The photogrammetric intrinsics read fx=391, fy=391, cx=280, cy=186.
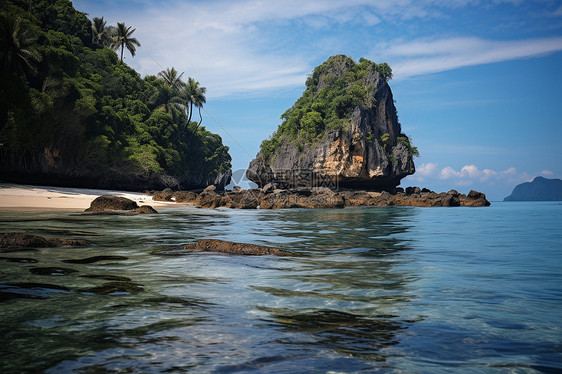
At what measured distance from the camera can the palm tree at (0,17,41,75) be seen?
23.5 m

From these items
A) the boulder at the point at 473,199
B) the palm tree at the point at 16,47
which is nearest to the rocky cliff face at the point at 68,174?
the palm tree at the point at 16,47

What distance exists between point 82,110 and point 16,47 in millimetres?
6127

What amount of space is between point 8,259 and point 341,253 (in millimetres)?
5802

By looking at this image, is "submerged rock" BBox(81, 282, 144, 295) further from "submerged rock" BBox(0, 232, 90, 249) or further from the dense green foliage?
the dense green foliage

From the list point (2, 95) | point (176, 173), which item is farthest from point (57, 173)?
point (176, 173)

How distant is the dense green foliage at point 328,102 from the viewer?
48.2 m

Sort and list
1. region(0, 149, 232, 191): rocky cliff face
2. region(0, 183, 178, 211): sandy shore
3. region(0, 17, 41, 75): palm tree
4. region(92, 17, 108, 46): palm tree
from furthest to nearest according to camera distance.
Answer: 1. region(92, 17, 108, 46): palm tree
2. region(0, 149, 232, 191): rocky cliff face
3. region(0, 17, 41, 75): palm tree
4. region(0, 183, 178, 211): sandy shore

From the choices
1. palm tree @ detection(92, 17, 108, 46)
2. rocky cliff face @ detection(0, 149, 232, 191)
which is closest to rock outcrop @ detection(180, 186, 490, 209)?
rocky cliff face @ detection(0, 149, 232, 191)

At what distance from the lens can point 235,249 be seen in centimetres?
758

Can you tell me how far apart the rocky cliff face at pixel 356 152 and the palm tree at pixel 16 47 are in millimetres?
30035

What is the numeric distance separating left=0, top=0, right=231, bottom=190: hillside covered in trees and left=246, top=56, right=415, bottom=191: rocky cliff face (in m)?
13.6

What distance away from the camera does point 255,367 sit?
8.23 ft

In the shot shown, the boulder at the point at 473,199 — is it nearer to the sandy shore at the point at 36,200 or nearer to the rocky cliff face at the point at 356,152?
the rocky cliff face at the point at 356,152

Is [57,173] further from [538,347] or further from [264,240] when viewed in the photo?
[538,347]
